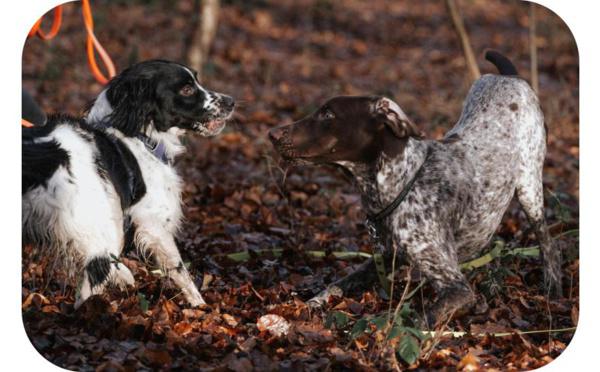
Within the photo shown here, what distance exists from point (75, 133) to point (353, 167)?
5.63ft

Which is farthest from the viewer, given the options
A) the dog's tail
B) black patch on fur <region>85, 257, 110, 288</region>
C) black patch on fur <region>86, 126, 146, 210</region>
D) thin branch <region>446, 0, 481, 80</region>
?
thin branch <region>446, 0, 481, 80</region>

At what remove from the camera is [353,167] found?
17.8ft

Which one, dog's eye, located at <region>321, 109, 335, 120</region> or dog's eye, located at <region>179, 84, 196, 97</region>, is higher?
dog's eye, located at <region>179, 84, 196, 97</region>

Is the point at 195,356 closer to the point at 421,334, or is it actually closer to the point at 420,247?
the point at 421,334

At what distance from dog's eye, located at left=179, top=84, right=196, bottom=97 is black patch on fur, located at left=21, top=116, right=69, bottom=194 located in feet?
3.18

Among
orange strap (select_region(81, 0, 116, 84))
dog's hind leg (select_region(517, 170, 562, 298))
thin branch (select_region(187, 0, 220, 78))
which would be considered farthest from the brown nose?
thin branch (select_region(187, 0, 220, 78))

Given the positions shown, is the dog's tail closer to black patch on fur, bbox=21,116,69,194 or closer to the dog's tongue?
the dog's tongue

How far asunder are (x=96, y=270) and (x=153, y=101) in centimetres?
117

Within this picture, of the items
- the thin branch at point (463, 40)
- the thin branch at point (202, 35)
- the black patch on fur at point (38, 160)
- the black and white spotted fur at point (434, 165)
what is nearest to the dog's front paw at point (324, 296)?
the black and white spotted fur at point (434, 165)

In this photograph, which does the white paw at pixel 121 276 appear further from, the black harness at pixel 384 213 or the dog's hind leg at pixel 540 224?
the dog's hind leg at pixel 540 224

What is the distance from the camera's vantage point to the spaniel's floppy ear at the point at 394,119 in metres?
5.23

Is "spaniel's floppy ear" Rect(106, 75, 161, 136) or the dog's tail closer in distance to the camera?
"spaniel's floppy ear" Rect(106, 75, 161, 136)

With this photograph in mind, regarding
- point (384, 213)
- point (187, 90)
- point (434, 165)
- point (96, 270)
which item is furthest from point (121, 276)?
point (434, 165)

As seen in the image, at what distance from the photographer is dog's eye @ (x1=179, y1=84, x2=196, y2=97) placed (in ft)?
18.3
